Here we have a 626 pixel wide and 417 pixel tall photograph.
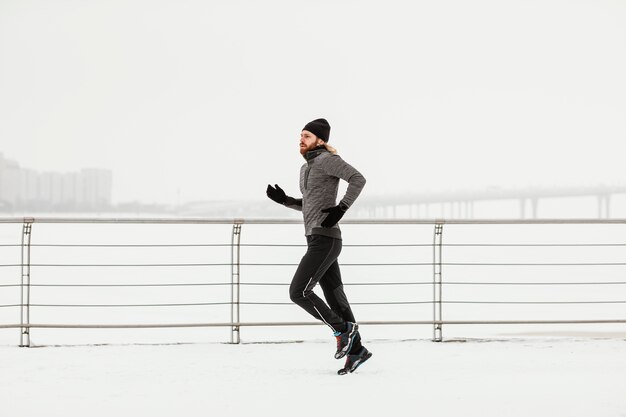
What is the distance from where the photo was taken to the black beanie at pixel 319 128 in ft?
13.6

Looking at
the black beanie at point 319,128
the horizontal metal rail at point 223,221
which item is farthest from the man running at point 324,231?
the horizontal metal rail at point 223,221

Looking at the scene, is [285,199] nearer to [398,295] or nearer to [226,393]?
[226,393]

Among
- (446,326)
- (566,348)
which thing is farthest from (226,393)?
(446,326)

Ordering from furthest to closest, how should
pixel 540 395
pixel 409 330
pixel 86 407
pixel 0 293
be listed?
pixel 0 293 → pixel 409 330 → pixel 540 395 → pixel 86 407

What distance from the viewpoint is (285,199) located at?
4.32 m

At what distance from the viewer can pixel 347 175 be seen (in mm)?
3947

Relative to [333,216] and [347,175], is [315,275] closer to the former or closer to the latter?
[333,216]

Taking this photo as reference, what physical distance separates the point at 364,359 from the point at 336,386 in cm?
38

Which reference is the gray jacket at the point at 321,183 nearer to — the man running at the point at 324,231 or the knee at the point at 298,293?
the man running at the point at 324,231

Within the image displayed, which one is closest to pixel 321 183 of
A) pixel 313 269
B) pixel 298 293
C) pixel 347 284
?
pixel 313 269

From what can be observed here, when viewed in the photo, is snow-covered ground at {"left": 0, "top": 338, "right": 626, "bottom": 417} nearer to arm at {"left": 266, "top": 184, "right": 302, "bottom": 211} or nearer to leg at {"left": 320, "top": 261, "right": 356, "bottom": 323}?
leg at {"left": 320, "top": 261, "right": 356, "bottom": 323}

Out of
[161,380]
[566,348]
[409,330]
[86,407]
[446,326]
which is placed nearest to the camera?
[86,407]

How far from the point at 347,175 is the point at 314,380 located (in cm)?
Result: 114

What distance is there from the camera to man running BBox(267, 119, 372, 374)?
3.96m
